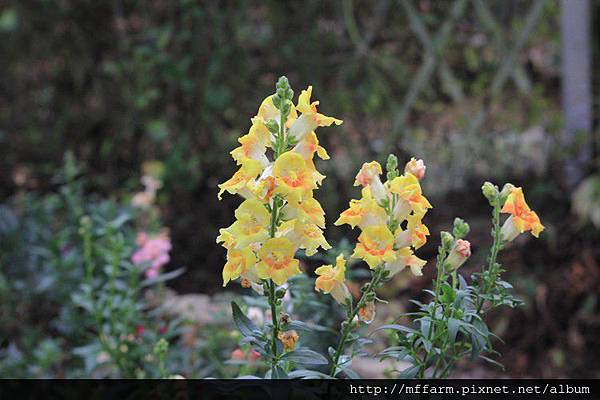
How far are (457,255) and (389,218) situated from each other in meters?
0.13

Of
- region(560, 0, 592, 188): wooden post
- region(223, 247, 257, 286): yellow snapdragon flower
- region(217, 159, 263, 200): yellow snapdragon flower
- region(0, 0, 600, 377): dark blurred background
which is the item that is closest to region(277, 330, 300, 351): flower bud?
region(223, 247, 257, 286): yellow snapdragon flower

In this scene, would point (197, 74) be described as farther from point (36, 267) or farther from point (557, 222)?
point (557, 222)

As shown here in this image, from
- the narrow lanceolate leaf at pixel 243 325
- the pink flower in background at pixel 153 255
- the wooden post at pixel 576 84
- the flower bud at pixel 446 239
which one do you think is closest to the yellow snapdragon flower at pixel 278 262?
the narrow lanceolate leaf at pixel 243 325

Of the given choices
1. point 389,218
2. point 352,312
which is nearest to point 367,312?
point 352,312

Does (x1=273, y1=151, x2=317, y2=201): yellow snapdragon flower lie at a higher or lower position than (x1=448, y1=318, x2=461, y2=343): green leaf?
higher

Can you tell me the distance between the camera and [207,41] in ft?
11.3

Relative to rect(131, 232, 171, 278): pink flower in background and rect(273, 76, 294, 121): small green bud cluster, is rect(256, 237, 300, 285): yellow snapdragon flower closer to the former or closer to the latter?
rect(273, 76, 294, 121): small green bud cluster

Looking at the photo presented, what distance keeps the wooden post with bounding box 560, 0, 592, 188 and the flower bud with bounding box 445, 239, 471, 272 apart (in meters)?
2.29

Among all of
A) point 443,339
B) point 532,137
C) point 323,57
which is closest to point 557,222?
point 532,137

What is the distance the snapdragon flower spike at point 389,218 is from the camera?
1.01 metres

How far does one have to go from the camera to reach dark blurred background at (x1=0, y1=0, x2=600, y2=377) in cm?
330

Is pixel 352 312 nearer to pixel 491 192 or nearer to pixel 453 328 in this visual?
pixel 453 328

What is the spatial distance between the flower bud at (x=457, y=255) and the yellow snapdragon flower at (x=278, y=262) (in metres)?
0.25

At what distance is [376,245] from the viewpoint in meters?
1.02
